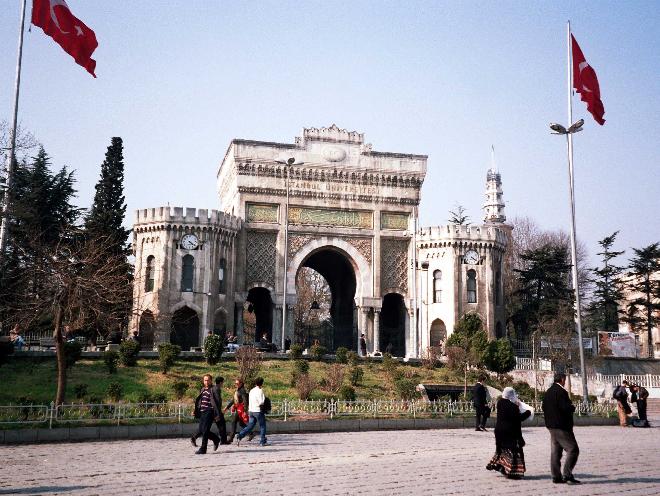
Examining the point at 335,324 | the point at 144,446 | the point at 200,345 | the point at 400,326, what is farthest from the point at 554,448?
the point at 335,324

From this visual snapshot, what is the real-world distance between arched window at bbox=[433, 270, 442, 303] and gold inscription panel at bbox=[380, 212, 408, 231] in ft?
11.6

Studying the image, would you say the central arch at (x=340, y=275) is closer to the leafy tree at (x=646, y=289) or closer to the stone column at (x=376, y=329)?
the stone column at (x=376, y=329)

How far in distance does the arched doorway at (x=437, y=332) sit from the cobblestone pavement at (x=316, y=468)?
25379mm

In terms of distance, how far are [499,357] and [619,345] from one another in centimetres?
1175

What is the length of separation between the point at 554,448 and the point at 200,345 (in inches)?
1161

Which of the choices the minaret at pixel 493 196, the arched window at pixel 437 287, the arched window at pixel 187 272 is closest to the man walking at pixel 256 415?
the arched window at pixel 187 272

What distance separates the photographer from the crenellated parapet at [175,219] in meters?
38.5

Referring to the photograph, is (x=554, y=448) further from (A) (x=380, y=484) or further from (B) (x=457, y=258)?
(B) (x=457, y=258)

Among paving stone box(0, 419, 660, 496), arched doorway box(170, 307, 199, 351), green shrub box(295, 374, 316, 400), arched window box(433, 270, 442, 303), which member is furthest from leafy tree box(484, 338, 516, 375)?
paving stone box(0, 419, 660, 496)

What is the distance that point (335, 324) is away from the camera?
46.4 meters

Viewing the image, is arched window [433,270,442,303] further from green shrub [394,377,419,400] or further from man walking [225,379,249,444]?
man walking [225,379,249,444]

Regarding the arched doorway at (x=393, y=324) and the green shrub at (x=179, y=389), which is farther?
the arched doorway at (x=393, y=324)

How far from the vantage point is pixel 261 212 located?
137 feet

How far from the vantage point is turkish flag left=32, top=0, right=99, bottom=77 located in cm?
2103
